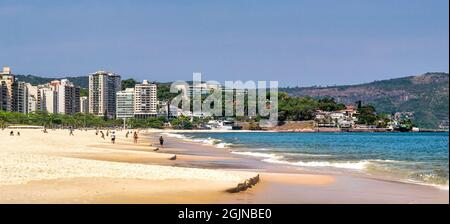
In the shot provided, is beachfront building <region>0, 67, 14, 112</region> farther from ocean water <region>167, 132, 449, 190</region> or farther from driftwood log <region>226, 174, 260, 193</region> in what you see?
driftwood log <region>226, 174, 260, 193</region>

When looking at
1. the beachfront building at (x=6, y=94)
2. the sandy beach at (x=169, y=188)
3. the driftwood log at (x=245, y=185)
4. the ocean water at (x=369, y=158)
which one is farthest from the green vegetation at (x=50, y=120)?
the driftwood log at (x=245, y=185)

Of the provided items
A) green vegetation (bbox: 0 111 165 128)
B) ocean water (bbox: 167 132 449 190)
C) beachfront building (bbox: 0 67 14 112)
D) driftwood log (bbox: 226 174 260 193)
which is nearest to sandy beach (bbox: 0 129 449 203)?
driftwood log (bbox: 226 174 260 193)

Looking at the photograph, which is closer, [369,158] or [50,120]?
[369,158]

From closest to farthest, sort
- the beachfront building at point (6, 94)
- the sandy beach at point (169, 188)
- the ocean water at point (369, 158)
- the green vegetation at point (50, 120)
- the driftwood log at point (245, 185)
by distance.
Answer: the sandy beach at point (169, 188), the driftwood log at point (245, 185), the ocean water at point (369, 158), the green vegetation at point (50, 120), the beachfront building at point (6, 94)

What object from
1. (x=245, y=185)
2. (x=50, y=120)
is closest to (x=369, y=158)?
(x=245, y=185)

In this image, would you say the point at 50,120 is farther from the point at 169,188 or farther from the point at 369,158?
the point at 169,188

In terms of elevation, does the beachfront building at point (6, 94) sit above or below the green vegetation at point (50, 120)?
above

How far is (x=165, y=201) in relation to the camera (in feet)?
39.9

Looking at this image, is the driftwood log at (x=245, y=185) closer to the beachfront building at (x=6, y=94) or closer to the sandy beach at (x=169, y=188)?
the sandy beach at (x=169, y=188)

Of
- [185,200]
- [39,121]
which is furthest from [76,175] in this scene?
[39,121]

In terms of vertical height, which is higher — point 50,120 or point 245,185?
point 50,120

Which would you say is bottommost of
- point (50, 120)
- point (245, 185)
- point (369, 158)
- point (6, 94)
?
point (369, 158)
